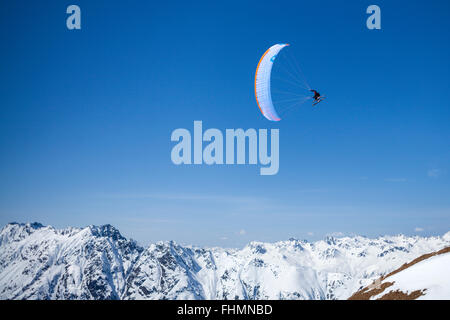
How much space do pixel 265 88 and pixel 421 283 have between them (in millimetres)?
26581

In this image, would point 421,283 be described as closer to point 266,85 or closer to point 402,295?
point 402,295

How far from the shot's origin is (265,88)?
145 ft

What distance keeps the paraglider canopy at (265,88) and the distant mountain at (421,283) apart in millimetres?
21308

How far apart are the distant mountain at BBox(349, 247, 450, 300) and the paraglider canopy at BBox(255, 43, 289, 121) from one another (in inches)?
839

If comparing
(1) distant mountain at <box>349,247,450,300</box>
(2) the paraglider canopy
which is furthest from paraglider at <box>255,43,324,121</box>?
(1) distant mountain at <box>349,247,450,300</box>

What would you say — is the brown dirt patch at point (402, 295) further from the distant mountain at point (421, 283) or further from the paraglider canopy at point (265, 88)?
the paraglider canopy at point (265, 88)

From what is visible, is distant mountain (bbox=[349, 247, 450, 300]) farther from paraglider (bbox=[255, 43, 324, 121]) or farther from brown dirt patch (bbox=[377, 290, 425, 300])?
paraglider (bbox=[255, 43, 324, 121])

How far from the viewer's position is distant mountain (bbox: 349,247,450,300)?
83.2 feet
